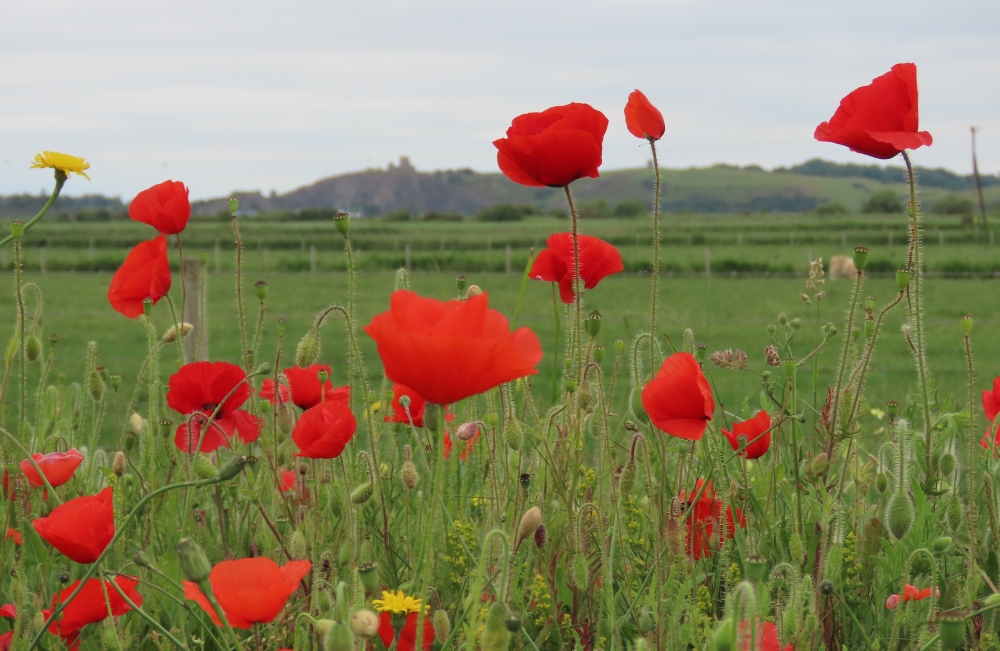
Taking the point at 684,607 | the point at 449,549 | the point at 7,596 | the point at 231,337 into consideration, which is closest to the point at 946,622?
the point at 684,607

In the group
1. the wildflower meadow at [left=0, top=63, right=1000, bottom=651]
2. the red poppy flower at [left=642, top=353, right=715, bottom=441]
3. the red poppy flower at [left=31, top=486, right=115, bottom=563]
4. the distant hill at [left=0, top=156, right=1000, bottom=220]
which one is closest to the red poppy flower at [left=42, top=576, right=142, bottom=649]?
the wildflower meadow at [left=0, top=63, right=1000, bottom=651]

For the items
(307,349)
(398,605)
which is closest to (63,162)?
(307,349)

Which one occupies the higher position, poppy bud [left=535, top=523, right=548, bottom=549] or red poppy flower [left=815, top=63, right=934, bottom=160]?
red poppy flower [left=815, top=63, right=934, bottom=160]

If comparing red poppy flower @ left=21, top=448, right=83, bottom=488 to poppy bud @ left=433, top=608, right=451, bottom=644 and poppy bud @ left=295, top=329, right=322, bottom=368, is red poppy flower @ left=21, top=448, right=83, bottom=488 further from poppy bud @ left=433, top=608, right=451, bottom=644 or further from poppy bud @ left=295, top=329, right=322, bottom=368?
poppy bud @ left=433, top=608, right=451, bottom=644

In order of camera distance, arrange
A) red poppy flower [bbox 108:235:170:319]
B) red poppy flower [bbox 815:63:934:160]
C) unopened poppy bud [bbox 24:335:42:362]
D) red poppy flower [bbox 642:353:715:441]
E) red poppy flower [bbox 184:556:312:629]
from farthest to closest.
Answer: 1. unopened poppy bud [bbox 24:335:42:362]
2. red poppy flower [bbox 108:235:170:319]
3. red poppy flower [bbox 815:63:934:160]
4. red poppy flower [bbox 642:353:715:441]
5. red poppy flower [bbox 184:556:312:629]

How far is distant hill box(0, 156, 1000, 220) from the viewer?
429 feet

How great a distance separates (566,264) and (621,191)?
15489 centimetres

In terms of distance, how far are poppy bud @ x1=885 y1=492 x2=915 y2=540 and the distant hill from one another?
85.9 metres

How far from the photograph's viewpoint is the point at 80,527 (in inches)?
51.0

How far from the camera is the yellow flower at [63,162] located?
75.9 inches

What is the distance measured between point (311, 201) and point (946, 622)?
593ft

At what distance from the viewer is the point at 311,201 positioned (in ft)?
581

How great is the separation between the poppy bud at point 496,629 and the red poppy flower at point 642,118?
36.1 inches

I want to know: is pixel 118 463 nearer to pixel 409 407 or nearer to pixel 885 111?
pixel 409 407
